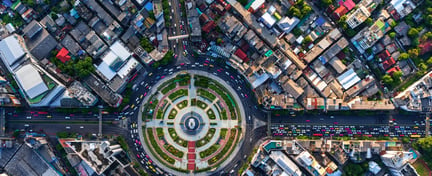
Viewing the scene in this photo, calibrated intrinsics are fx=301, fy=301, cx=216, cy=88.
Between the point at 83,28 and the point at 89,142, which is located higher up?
the point at 83,28

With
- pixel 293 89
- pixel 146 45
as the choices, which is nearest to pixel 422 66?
pixel 293 89

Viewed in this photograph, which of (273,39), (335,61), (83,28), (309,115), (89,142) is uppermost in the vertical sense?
(83,28)

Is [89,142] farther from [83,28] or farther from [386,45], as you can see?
[386,45]

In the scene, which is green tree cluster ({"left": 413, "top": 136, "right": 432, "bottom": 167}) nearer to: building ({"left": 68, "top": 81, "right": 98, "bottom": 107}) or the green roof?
the green roof

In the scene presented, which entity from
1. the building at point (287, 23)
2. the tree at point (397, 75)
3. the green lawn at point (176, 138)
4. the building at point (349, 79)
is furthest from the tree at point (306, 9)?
the green lawn at point (176, 138)

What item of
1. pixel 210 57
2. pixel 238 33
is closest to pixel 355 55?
pixel 238 33

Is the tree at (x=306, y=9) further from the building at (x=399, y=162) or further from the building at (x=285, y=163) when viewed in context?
the building at (x=399, y=162)

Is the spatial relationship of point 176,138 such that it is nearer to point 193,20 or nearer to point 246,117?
point 246,117

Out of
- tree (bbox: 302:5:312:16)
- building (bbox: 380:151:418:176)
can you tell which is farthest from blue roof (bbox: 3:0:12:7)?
building (bbox: 380:151:418:176)
